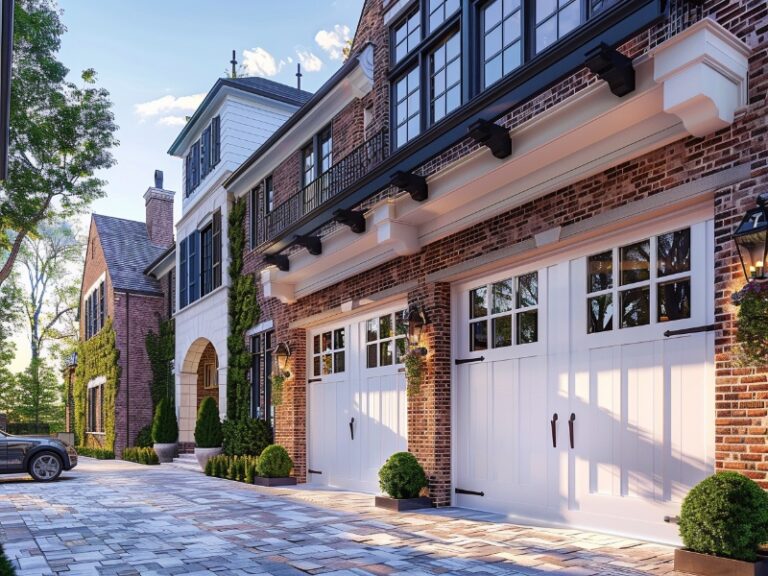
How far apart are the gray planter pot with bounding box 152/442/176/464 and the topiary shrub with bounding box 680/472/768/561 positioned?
17.4 metres

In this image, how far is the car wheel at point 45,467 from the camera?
14070 millimetres

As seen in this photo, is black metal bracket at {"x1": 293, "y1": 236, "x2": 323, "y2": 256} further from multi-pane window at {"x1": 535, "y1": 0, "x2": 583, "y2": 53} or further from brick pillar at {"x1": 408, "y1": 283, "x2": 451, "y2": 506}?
multi-pane window at {"x1": 535, "y1": 0, "x2": 583, "y2": 53}

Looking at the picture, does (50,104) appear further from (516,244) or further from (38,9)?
(516,244)

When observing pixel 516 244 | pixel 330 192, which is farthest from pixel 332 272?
pixel 516 244

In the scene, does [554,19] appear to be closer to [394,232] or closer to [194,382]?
[394,232]

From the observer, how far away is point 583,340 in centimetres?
730

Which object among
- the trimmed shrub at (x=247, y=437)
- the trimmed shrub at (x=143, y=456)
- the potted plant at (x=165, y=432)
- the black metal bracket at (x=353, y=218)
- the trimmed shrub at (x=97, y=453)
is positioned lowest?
the trimmed shrub at (x=97, y=453)

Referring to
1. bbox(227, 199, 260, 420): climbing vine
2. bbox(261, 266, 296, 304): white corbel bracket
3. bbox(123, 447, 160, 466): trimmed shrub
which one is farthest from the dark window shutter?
bbox(123, 447, 160, 466): trimmed shrub

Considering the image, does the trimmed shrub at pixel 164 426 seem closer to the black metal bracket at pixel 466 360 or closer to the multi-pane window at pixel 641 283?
the black metal bracket at pixel 466 360

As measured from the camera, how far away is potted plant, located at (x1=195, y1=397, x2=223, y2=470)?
1619 cm

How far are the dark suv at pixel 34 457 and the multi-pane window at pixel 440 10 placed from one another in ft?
35.7

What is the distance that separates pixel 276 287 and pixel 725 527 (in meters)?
9.73

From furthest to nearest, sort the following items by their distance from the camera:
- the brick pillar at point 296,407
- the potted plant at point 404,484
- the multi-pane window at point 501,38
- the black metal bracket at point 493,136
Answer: the brick pillar at point 296,407 → the potted plant at point 404,484 → the multi-pane window at point 501,38 → the black metal bracket at point 493,136

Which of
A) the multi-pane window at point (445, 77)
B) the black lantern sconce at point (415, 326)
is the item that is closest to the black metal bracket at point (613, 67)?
the multi-pane window at point (445, 77)
